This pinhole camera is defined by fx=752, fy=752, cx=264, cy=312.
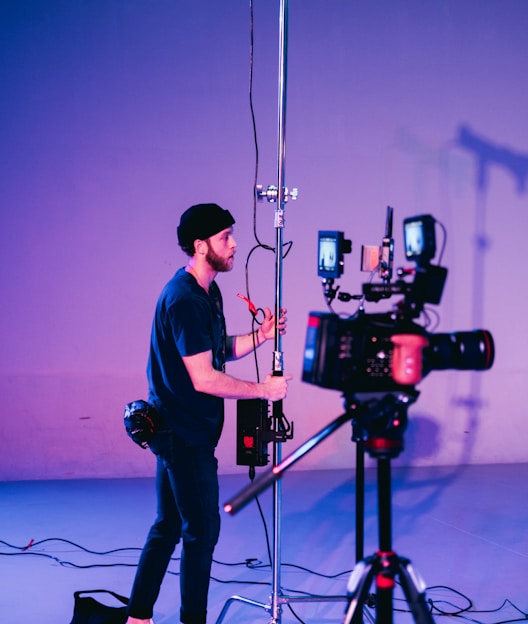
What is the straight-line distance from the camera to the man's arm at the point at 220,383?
2488mm

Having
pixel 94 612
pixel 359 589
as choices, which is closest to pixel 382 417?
pixel 359 589

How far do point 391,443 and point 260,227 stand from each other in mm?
3906

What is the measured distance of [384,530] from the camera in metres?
1.72

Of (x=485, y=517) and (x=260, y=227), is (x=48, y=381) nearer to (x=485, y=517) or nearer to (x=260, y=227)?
(x=260, y=227)

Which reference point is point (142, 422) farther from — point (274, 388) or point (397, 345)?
point (397, 345)

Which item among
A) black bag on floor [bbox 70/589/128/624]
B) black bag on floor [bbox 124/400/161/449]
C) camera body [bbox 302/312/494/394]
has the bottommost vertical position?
black bag on floor [bbox 70/589/128/624]

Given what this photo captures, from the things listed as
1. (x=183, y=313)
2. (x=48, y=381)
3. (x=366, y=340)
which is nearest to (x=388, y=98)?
(x=48, y=381)

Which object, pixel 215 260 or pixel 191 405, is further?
pixel 215 260

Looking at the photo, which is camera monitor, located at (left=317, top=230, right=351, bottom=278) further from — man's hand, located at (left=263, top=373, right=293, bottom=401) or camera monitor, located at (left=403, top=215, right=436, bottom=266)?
camera monitor, located at (left=403, top=215, right=436, bottom=266)

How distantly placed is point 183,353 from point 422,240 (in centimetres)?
99

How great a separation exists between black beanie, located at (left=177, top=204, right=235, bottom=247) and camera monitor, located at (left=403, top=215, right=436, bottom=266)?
0.97 m

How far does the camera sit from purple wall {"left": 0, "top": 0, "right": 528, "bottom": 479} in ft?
17.2

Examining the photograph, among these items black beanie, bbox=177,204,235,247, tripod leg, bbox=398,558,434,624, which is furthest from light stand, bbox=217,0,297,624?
tripod leg, bbox=398,558,434,624

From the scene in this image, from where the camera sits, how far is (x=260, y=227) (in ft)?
18.1
